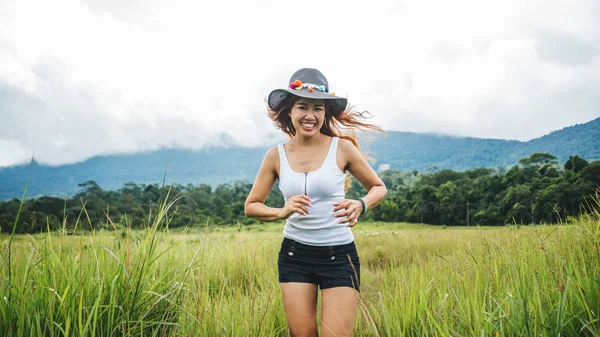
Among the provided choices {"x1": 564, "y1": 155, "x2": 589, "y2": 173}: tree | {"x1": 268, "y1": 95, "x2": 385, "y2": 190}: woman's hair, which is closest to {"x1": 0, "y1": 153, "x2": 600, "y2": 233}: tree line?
{"x1": 564, "y1": 155, "x2": 589, "y2": 173}: tree

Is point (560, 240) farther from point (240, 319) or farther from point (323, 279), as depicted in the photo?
point (240, 319)

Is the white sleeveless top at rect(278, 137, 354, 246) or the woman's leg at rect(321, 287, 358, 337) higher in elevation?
the white sleeveless top at rect(278, 137, 354, 246)

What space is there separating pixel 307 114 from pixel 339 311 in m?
1.43

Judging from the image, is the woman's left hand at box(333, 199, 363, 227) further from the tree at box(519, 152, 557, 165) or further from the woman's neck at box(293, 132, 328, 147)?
the tree at box(519, 152, 557, 165)

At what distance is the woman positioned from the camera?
112 inches

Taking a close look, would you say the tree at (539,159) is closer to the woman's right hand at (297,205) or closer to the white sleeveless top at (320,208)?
the white sleeveless top at (320,208)

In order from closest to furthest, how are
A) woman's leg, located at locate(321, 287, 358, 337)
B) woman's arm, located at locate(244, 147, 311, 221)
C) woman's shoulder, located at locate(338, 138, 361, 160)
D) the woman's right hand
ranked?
the woman's right hand, woman's leg, located at locate(321, 287, 358, 337), woman's arm, located at locate(244, 147, 311, 221), woman's shoulder, located at locate(338, 138, 361, 160)

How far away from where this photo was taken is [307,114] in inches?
124

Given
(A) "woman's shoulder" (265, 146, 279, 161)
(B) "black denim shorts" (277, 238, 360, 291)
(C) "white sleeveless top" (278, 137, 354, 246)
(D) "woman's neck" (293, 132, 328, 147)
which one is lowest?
(B) "black denim shorts" (277, 238, 360, 291)

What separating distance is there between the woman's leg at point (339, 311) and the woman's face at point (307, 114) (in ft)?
3.81

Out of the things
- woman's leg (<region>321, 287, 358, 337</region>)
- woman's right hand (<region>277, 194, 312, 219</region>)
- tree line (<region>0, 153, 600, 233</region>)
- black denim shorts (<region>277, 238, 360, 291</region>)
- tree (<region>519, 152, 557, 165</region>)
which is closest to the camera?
woman's right hand (<region>277, 194, 312, 219</region>)

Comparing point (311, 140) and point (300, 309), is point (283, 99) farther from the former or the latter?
point (300, 309)

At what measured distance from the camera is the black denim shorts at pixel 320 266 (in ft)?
9.53

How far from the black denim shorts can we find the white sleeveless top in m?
0.05
